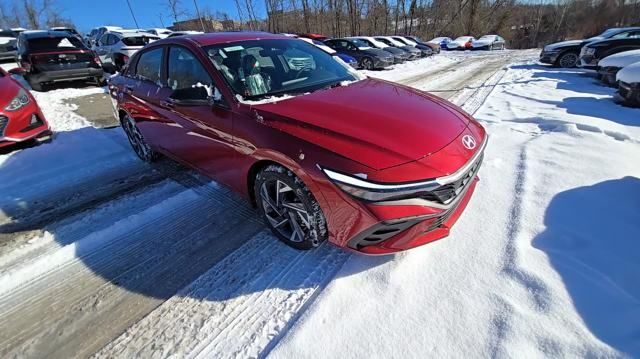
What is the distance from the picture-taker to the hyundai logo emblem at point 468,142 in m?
2.27

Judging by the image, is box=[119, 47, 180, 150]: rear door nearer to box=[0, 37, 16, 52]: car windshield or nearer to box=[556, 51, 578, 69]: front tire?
box=[556, 51, 578, 69]: front tire

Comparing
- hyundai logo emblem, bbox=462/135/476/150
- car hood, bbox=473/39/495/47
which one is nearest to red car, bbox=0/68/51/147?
hyundai logo emblem, bbox=462/135/476/150

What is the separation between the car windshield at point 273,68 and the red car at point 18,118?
147 inches

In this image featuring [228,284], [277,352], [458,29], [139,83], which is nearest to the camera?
[277,352]

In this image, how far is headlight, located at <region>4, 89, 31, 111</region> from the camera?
454 centimetres

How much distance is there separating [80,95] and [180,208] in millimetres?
7384

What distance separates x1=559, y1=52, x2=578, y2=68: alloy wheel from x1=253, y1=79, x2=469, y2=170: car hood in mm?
13656

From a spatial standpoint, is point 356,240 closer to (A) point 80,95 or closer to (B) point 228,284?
(B) point 228,284

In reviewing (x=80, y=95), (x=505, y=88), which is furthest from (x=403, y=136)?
(x=80, y=95)

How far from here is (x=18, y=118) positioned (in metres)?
4.54

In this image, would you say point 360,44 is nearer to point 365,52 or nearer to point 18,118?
point 365,52

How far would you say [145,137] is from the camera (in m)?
4.04

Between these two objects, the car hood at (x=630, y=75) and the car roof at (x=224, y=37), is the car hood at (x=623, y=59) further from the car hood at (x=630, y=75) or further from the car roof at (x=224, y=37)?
the car roof at (x=224, y=37)

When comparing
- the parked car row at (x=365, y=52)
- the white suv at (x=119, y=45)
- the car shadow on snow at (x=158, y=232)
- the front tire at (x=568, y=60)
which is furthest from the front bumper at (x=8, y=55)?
the front tire at (x=568, y=60)
